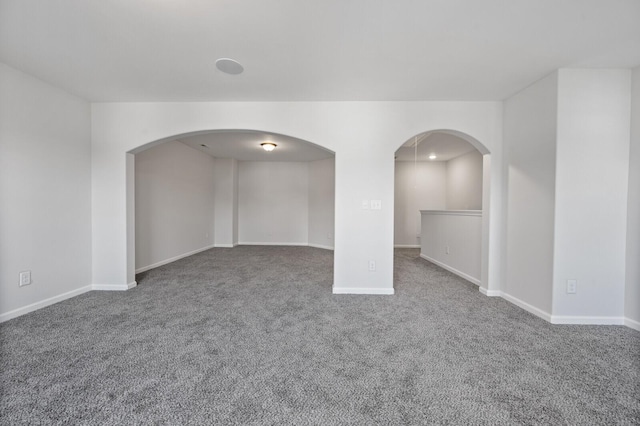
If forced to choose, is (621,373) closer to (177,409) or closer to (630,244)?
(630,244)

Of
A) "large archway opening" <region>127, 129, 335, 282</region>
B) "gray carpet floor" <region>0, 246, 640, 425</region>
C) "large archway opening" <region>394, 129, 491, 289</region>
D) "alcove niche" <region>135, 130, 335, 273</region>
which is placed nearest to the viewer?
"gray carpet floor" <region>0, 246, 640, 425</region>

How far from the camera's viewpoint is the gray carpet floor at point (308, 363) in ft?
4.09

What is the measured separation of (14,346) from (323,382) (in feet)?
7.71

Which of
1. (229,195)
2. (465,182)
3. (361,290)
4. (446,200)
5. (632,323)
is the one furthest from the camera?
(446,200)

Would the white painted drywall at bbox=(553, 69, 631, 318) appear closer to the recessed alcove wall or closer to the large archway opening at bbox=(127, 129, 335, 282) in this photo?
the large archway opening at bbox=(127, 129, 335, 282)

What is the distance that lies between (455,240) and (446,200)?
315 centimetres

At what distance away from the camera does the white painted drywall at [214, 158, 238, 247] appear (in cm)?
645

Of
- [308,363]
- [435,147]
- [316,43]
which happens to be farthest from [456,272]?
[316,43]

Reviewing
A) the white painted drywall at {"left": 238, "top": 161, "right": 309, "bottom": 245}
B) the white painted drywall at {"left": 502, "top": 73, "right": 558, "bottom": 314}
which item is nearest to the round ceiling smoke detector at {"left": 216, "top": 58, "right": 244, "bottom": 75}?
the white painted drywall at {"left": 502, "top": 73, "right": 558, "bottom": 314}

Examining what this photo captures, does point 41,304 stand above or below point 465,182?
below

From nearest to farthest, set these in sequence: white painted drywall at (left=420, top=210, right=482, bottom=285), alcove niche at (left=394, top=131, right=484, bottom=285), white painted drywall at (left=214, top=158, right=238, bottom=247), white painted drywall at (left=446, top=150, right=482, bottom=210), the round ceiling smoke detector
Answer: the round ceiling smoke detector → white painted drywall at (left=420, top=210, right=482, bottom=285) → alcove niche at (left=394, top=131, right=484, bottom=285) → white painted drywall at (left=446, top=150, right=482, bottom=210) → white painted drywall at (left=214, top=158, right=238, bottom=247)

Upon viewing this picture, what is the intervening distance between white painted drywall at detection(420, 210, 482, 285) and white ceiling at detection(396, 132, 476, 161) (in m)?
1.41

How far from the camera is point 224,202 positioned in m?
6.50

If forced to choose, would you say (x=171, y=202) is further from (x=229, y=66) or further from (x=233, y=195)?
(x=229, y=66)
